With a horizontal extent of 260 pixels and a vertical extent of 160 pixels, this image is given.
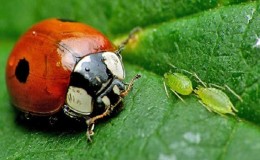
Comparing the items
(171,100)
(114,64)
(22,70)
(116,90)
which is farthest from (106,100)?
(22,70)

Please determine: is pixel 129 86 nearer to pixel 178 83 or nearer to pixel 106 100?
pixel 106 100

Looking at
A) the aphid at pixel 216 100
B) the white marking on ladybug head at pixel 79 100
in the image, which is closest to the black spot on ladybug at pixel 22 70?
the white marking on ladybug head at pixel 79 100

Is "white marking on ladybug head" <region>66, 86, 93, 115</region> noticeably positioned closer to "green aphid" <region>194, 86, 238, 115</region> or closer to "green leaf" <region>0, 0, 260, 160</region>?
"green leaf" <region>0, 0, 260, 160</region>

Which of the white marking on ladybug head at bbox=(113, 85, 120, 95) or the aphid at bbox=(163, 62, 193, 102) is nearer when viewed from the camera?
the aphid at bbox=(163, 62, 193, 102)

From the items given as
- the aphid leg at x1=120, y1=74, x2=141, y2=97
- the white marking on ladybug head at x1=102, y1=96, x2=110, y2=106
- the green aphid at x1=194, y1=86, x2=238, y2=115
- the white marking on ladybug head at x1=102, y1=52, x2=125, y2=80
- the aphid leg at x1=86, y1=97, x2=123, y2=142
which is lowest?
the aphid leg at x1=86, y1=97, x2=123, y2=142

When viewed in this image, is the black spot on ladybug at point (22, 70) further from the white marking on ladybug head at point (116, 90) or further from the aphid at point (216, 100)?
the aphid at point (216, 100)

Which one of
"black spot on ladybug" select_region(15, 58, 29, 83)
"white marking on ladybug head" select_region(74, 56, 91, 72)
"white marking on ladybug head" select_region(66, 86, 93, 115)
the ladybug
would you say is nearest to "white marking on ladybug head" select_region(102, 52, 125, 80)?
the ladybug
